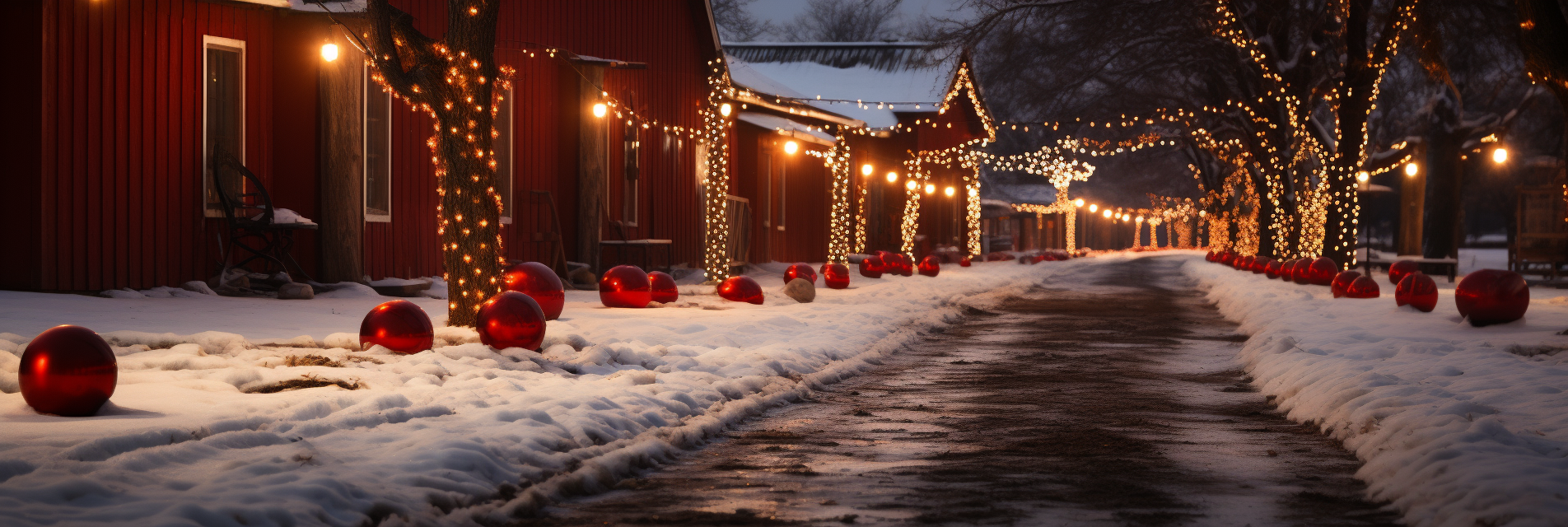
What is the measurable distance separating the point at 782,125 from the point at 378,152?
41.2 ft

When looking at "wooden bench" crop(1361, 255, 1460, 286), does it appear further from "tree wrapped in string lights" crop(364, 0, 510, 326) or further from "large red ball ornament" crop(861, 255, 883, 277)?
"tree wrapped in string lights" crop(364, 0, 510, 326)

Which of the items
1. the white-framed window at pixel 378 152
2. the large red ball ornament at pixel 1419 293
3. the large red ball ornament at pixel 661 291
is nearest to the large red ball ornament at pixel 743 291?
the large red ball ornament at pixel 661 291

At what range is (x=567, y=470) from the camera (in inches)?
211

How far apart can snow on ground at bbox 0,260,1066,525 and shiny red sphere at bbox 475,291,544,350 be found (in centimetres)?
14

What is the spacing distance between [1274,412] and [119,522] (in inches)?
235

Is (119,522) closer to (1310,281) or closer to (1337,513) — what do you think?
(1337,513)

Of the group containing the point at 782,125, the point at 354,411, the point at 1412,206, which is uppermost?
the point at 782,125

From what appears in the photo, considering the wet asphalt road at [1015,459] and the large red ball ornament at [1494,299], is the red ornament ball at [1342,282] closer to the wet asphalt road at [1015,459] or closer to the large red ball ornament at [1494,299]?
the large red ball ornament at [1494,299]

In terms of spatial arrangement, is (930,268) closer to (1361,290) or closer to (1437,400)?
(1361,290)

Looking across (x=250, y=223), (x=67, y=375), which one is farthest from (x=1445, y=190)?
(x=67, y=375)

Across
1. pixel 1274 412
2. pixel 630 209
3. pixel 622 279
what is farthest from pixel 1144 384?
pixel 630 209

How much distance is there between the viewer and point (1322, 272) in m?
21.3

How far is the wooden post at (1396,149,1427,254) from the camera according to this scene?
2983cm

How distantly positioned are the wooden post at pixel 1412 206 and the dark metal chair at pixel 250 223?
82.8 ft
